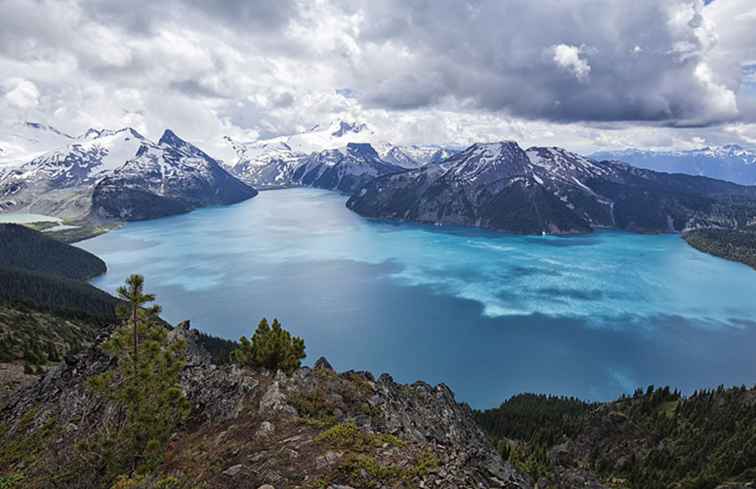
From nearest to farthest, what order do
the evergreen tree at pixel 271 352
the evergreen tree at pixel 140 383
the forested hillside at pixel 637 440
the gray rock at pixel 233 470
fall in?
the gray rock at pixel 233 470 → the evergreen tree at pixel 140 383 → the evergreen tree at pixel 271 352 → the forested hillside at pixel 637 440

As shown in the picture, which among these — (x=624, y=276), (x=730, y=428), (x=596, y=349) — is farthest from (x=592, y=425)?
(x=624, y=276)

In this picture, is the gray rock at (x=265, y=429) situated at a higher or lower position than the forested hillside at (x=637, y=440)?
higher

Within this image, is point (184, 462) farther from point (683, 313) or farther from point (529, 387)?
point (683, 313)

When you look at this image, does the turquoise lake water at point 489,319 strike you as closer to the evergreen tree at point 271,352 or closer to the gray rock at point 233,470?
the evergreen tree at point 271,352

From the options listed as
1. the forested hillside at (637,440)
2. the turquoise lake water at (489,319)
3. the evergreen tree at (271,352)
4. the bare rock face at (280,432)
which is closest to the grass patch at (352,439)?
the bare rock face at (280,432)

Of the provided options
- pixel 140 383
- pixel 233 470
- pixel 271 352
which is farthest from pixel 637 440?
pixel 140 383

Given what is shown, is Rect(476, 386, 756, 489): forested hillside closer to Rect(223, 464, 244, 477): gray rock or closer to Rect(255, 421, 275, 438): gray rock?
Rect(255, 421, 275, 438): gray rock

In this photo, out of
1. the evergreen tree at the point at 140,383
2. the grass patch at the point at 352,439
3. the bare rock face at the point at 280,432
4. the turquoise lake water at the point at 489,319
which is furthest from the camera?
the turquoise lake water at the point at 489,319
